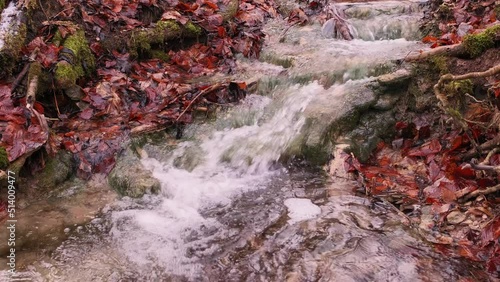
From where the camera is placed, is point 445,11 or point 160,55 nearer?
point 445,11

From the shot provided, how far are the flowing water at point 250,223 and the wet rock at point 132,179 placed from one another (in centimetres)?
9

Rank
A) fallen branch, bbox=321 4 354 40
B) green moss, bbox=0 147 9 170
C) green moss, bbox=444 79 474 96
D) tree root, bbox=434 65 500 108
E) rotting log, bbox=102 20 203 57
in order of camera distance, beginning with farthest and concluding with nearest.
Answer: fallen branch, bbox=321 4 354 40 → rotting log, bbox=102 20 203 57 → green moss, bbox=444 79 474 96 → green moss, bbox=0 147 9 170 → tree root, bbox=434 65 500 108

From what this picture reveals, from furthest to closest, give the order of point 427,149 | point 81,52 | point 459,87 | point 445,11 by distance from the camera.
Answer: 1. point 445,11
2. point 81,52
3. point 427,149
4. point 459,87

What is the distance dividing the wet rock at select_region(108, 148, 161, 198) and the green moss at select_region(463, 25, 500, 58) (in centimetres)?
338

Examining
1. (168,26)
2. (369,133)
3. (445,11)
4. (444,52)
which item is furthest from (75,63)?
(445,11)

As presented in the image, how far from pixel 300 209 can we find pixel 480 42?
2.44 m

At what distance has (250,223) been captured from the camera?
11.0 ft

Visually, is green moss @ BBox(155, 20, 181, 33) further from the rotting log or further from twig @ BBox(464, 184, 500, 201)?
twig @ BBox(464, 184, 500, 201)

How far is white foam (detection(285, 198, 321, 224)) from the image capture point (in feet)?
11.0

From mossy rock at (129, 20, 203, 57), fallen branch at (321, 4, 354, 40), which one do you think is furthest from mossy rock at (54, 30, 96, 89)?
fallen branch at (321, 4, 354, 40)

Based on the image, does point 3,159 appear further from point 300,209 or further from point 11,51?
point 300,209

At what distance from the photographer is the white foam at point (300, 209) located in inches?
132

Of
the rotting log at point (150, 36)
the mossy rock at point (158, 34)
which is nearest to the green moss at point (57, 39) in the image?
the rotting log at point (150, 36)

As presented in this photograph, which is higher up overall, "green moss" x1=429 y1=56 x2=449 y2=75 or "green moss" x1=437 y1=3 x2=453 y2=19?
"green moss" x1=437 y1=3 x2=453 y2=19
